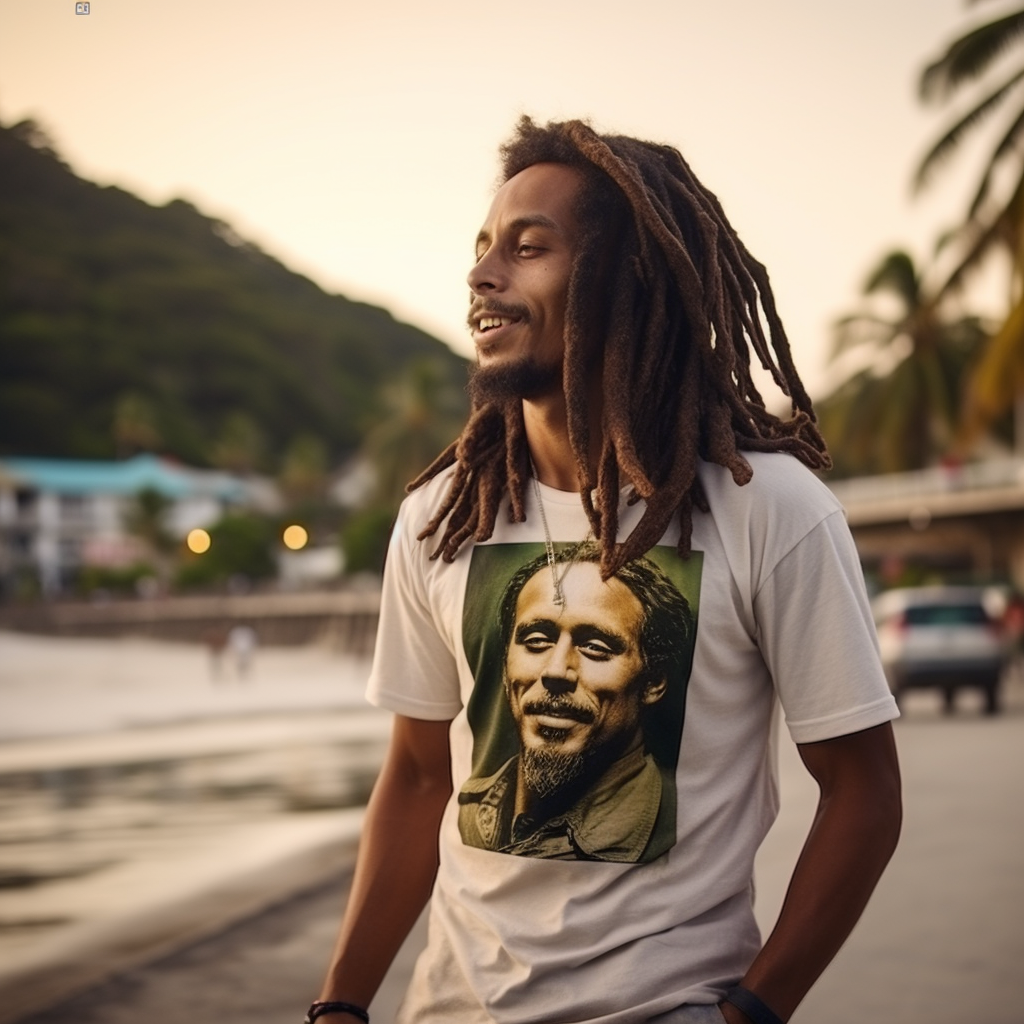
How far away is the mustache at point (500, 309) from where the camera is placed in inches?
92.4

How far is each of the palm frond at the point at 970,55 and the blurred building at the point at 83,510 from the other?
354 feet

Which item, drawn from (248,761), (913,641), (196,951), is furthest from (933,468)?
(196,951)

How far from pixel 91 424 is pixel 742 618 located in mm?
153174

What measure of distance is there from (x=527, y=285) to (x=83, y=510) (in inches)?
5407

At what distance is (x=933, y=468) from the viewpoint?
203 feet

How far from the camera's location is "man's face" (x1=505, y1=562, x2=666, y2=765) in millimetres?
2207

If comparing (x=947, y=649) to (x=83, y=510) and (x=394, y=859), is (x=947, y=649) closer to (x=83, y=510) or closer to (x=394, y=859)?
(x=394, y=859)

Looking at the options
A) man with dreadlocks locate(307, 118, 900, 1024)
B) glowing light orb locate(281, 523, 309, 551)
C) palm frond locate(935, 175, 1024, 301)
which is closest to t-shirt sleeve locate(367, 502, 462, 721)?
man with dreadlocks locate(307, 118, 900, 1024)

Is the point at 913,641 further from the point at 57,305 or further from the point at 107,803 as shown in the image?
the point at 57,305

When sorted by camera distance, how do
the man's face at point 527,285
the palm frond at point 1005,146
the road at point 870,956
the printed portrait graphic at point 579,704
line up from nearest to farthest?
the printed portrait graphic at point 579,704 < the man's face at point 527,285 < the road at point 870,956 < the palm frond at point 1005,146

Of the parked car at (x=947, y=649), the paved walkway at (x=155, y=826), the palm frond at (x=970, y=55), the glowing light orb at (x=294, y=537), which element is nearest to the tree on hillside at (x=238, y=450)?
the glowing light orb at (x=294, y=537)

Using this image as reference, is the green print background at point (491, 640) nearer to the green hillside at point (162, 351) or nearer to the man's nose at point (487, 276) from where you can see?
the man's nose at point (487, 276)

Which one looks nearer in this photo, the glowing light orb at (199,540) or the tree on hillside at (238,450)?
the glowing light orb at (199,540)

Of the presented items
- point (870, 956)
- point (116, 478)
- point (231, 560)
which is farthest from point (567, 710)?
point (116, 478)
